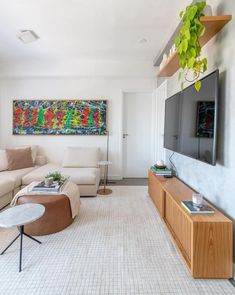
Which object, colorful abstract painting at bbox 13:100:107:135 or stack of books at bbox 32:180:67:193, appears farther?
colorful abstract painting at bbox 13:100:107:135

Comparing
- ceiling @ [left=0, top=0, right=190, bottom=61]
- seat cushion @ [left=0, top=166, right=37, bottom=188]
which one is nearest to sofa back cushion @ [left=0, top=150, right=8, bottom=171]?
seat cushion @ [left=0, top=166, right=37, bottom=188]

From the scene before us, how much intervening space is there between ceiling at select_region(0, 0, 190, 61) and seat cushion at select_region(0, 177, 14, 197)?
2227 millimetres

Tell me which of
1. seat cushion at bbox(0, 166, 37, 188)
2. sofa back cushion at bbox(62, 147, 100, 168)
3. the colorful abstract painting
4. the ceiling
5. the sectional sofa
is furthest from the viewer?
the colorful abstract painting

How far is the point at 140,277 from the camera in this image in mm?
1604

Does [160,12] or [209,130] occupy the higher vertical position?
[160,12]

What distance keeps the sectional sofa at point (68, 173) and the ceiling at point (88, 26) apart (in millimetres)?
1934

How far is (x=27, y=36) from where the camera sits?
3.20 metres

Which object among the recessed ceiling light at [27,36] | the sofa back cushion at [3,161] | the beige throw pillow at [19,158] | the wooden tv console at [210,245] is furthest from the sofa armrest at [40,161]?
the wooden tv console at [210,245]

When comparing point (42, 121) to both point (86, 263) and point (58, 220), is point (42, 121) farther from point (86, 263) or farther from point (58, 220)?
point (86, 263)

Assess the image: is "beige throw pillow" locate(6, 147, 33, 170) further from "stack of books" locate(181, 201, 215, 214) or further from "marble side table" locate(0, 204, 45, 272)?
"stack of books" locate(181, 201, 215, 214)

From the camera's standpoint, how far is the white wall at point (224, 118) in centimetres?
161

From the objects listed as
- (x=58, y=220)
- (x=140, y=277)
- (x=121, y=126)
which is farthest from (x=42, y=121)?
(x=140, y=277)

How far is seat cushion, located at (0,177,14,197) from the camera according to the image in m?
2.82

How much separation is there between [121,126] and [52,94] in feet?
5.65
